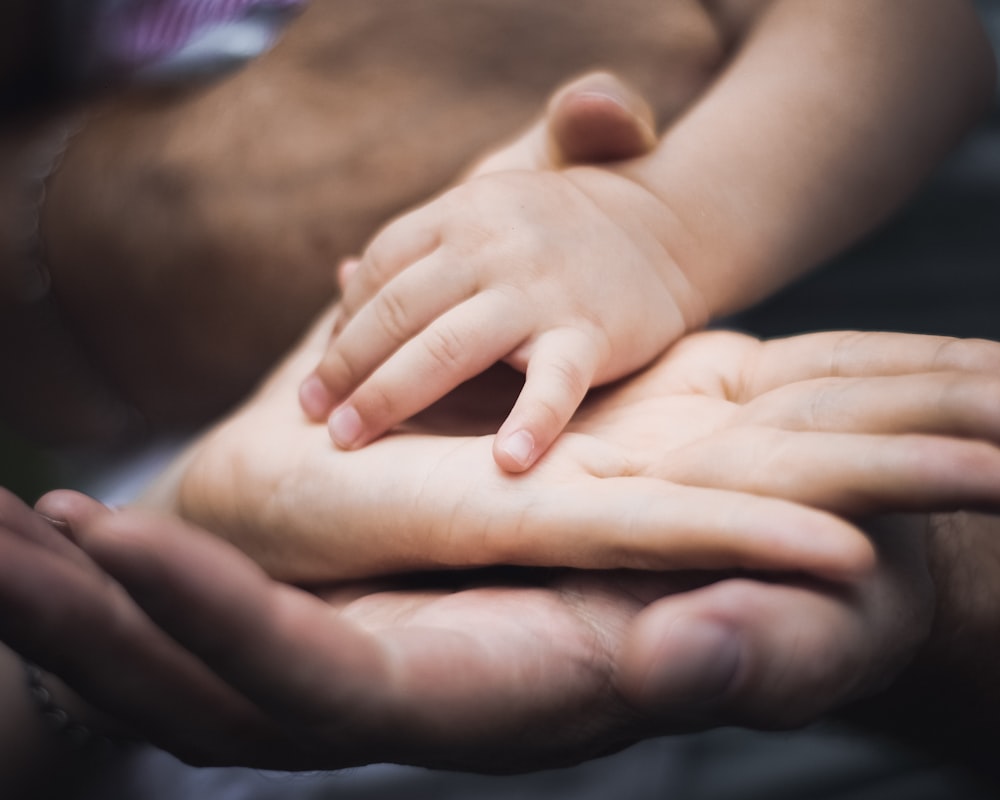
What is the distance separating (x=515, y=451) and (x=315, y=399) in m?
0.17

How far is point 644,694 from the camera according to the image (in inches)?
11.9

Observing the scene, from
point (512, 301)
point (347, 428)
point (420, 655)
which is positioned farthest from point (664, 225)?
point (420, 655)

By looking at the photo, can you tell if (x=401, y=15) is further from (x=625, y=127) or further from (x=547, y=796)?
(x=547, y=796)

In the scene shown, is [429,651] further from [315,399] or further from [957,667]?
[957,667]

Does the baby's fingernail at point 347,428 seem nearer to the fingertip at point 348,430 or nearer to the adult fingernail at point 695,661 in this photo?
the fingertip at point 348,430

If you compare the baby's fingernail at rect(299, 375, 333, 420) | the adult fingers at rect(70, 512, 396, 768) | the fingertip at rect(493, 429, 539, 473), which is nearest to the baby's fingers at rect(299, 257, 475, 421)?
the baby's fingernail at rect(299, 375, 333, 420)

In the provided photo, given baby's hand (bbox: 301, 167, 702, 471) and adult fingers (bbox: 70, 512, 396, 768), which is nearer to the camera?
adult fingers (bbox: 70, 512, 396, 768)

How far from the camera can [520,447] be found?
0.39 metres

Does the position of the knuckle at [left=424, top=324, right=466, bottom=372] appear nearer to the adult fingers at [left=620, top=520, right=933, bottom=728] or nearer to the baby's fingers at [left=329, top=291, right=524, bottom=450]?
the baby's fingers at [left=329, top=291, right=524, bottom=450]

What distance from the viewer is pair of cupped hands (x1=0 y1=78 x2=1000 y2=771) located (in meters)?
0.28

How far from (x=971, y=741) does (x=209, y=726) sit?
48cm

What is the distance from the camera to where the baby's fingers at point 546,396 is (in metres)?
0.39

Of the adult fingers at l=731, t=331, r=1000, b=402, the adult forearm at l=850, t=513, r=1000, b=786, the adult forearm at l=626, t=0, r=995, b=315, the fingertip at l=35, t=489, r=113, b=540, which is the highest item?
the adult forearm at l=626, t=0, r=995, b=315

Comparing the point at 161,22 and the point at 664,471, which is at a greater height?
the point at 161,22
